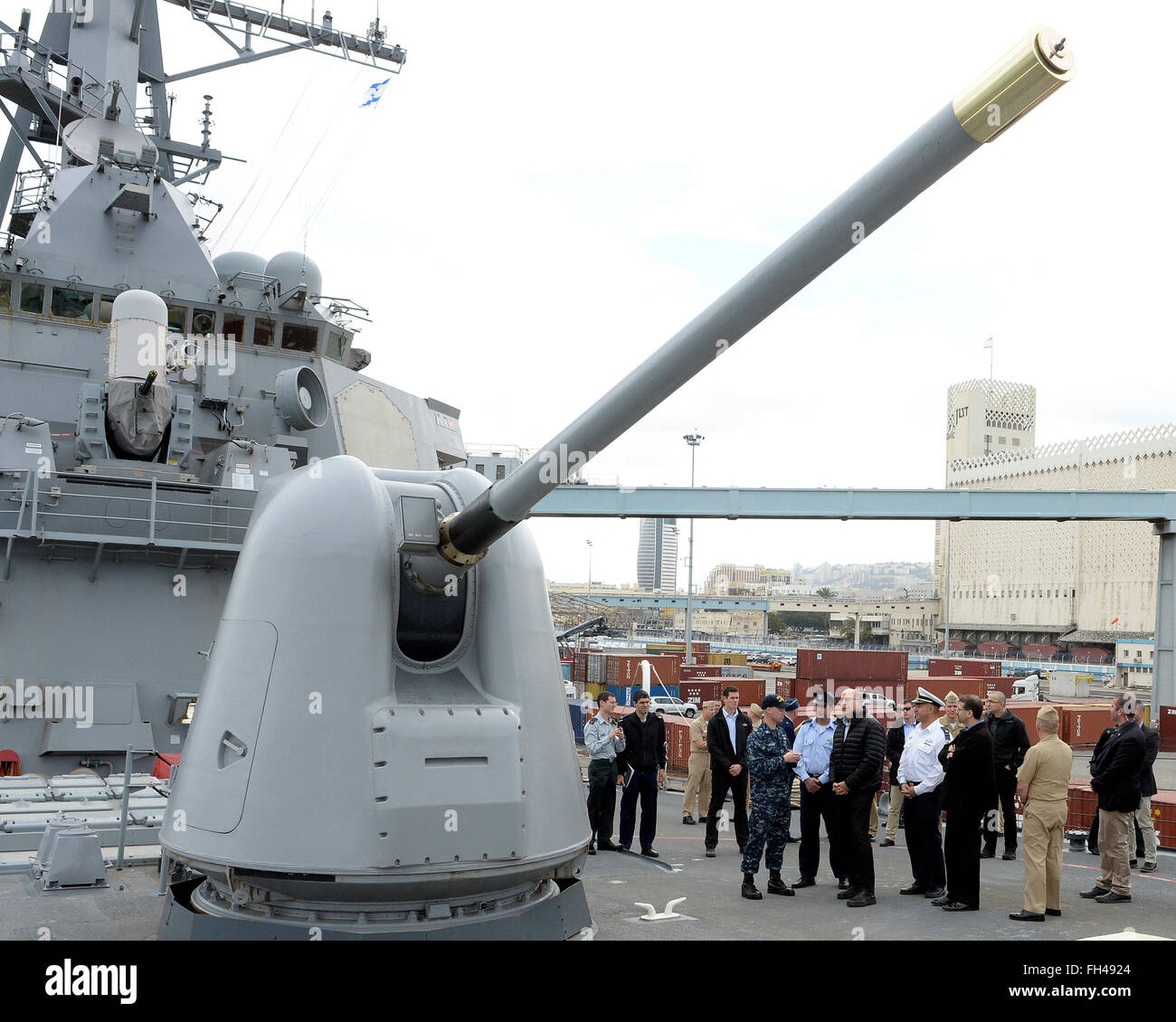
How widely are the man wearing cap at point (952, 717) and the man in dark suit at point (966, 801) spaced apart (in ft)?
0.57

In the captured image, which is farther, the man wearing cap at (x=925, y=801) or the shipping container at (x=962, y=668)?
the shipping container at (x=962, y=668)

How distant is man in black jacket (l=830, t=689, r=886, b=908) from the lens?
7285mm

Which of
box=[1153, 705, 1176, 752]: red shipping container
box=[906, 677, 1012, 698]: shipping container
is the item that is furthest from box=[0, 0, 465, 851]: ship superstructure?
box=[1153, 705, 1176, 752]: red shipping container

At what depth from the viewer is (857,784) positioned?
293 inches

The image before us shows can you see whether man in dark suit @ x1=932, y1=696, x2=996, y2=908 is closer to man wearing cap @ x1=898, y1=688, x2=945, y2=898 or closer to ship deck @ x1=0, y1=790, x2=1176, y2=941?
ship deck @ x1=0, y1=790, x2=1176, y2=941

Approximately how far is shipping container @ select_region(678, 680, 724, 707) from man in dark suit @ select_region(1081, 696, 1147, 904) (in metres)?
19.0

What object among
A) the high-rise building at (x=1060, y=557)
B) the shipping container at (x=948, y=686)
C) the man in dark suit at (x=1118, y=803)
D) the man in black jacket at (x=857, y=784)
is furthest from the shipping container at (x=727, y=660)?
the man in black jacket at (x=857, y=784)

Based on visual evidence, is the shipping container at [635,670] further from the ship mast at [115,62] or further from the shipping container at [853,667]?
the ship mast at [115,62]

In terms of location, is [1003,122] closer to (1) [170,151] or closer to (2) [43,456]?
(2) [43,456]

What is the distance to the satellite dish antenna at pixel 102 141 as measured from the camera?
46.6 feet
